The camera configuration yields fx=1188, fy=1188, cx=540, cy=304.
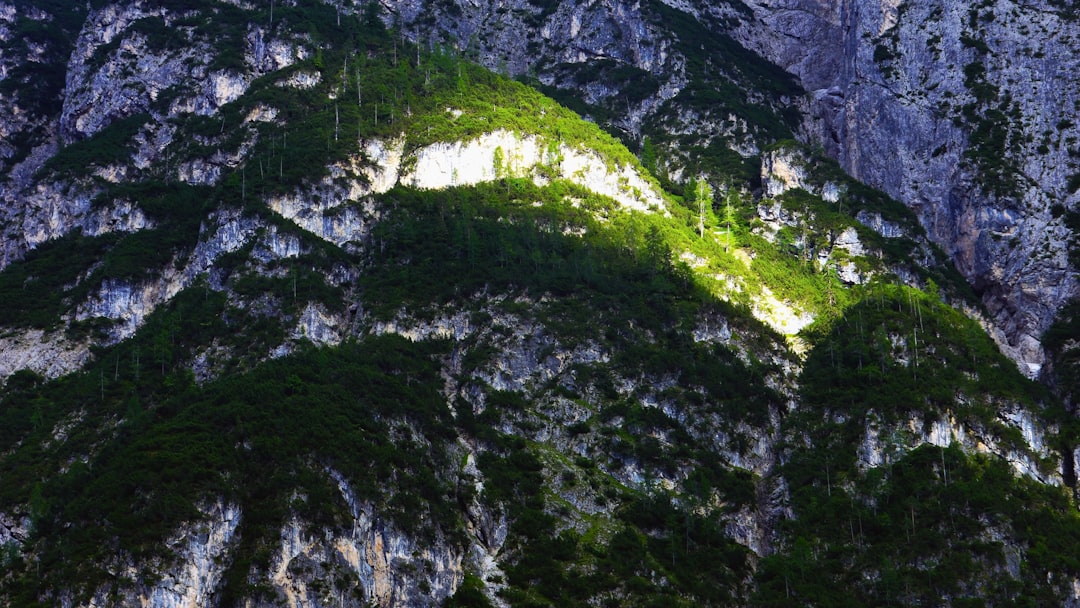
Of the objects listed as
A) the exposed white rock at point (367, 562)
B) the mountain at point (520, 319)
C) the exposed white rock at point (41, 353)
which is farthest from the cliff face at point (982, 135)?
the exposed white rock at point (41, 353)

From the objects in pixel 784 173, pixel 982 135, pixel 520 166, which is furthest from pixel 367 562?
pixel 982 135

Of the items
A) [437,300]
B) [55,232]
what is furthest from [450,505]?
[55,232]

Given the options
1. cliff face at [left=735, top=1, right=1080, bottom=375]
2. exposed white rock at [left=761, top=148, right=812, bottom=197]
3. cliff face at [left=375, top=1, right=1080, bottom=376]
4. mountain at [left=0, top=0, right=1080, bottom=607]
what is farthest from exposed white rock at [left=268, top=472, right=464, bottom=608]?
exposed white rock at [left=761, top=148, right=812, bottom=197]

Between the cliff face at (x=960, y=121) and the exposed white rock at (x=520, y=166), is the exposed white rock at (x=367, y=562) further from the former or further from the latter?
the cliff face at (x=960, y=121)

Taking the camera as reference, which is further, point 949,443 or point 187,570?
point 949,443

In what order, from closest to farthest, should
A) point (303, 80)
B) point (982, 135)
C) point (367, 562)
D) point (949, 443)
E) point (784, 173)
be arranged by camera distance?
point (367, 562)
point (949, 443)
point (982, 135)
point (784, 173)
point (303, 80)

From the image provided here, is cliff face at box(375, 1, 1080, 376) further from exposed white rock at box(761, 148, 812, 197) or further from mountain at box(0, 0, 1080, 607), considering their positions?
exposed white rock at box(761, 148, 812, 197)

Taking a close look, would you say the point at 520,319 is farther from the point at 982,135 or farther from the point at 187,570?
the point at 982,135

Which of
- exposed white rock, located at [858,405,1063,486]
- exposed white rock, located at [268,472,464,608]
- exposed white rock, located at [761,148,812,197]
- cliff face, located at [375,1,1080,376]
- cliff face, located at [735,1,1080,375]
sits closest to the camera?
exposed white rock, located at [268,472,464,608]
